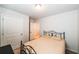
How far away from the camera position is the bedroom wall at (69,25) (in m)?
2.87

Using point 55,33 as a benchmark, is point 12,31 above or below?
above

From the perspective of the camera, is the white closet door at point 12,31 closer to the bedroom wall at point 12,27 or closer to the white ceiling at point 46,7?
the bedroom wall at point 12,27

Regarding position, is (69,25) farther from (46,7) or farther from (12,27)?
(12,27)

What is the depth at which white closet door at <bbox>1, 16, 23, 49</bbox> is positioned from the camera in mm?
2904

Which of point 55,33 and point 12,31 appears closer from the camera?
point 12,31

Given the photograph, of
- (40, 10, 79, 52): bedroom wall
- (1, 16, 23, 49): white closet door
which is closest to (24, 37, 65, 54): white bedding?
(40, 10, 79, 52): bedroom wall

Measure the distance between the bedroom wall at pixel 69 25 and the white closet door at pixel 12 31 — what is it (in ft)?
5.68

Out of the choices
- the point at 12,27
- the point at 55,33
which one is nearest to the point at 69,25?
the point at 55,33

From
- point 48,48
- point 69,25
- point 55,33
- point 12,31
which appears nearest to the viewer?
point 48,48

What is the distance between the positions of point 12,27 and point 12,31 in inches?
7.0

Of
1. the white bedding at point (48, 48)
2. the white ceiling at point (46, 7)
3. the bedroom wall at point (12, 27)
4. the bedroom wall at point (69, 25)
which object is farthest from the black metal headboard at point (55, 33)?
the bedroom wall at point (12, 27)

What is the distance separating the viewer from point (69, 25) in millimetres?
3082

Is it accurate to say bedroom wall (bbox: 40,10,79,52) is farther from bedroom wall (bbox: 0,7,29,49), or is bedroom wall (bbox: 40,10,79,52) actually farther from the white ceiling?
bedroom wall (bbox: 0,7,29,49)
